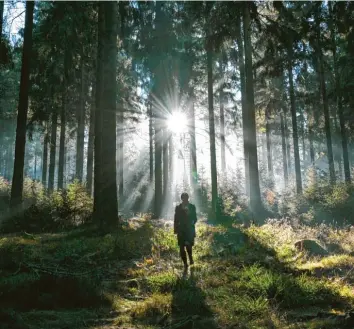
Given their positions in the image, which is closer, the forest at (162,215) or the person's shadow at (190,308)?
the person's shadow at (190,308)

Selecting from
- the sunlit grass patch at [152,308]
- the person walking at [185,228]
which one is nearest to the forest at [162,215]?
the sunlit grass patch at [152,308]

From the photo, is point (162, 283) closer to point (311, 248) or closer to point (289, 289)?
point (289, 289)

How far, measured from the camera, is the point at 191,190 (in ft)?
88.7

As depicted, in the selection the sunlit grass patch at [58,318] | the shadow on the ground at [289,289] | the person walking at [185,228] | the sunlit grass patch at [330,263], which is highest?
the person walking at [185,228]

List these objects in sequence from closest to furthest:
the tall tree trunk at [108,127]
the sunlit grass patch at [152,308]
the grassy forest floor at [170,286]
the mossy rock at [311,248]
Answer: the grassy forest floor at [170,286]
the sunlit grass patch at [152,308]
the mossy rock at [311,248]
the tall tree trunk at [108,127]

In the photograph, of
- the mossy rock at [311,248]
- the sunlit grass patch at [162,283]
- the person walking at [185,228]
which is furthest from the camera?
the mossy rock at [311,248]

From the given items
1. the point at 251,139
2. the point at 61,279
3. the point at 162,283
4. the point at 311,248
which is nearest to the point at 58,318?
the point at 61,279

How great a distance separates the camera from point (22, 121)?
15.0 meters

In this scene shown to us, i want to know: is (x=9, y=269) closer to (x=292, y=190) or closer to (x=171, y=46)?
(x=171, y=46)

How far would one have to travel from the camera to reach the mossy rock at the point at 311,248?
911cm

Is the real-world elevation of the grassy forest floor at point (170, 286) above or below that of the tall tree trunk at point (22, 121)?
below

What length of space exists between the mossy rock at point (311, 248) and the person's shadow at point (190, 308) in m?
3.74

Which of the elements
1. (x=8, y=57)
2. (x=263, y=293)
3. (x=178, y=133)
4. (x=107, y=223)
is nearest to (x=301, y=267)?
(x=263, y=293)

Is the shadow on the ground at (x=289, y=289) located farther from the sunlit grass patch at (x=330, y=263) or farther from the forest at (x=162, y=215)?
the sunlit grass patch at (x=330, y=263)
